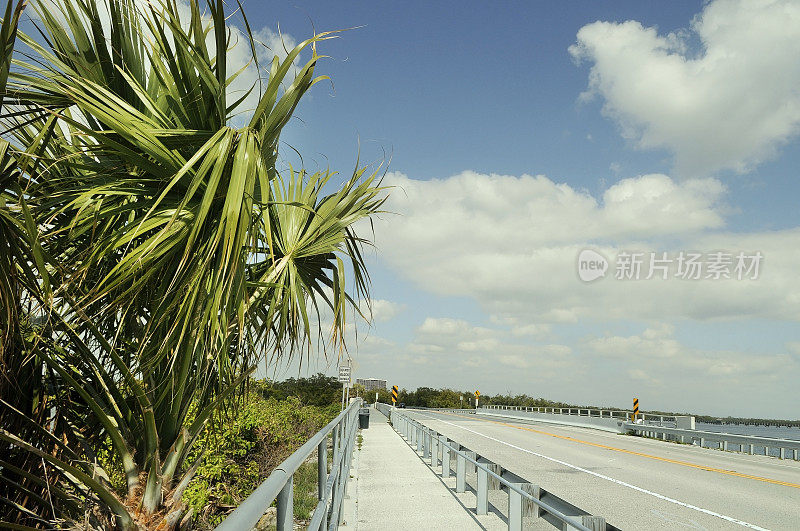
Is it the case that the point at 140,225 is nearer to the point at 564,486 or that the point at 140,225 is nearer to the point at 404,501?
the point at 404,501

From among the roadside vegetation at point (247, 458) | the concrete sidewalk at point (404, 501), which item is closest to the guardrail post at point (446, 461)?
the concrete sidewalk at point (404, 501)

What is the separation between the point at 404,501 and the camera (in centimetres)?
1027

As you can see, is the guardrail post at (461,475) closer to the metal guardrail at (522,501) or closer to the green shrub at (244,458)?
the metal guardrail at (522,501)

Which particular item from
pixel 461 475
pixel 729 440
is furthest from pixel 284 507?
pixel 729 440

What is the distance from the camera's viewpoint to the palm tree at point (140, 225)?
12.6ft

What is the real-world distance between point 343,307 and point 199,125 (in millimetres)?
2088

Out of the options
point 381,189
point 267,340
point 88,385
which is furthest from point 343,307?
point 88,385

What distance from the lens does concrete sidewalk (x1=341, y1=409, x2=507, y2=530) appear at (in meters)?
8.58

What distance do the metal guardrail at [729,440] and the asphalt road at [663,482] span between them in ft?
1.70

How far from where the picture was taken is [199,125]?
14.6 ft

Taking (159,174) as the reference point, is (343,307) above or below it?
below

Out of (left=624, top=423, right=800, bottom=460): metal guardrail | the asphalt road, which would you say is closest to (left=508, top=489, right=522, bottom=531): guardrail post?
the asphalt road

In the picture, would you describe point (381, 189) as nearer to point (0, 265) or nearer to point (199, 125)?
point (199, 125)

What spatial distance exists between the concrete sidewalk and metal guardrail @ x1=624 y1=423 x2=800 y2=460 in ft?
46.1
